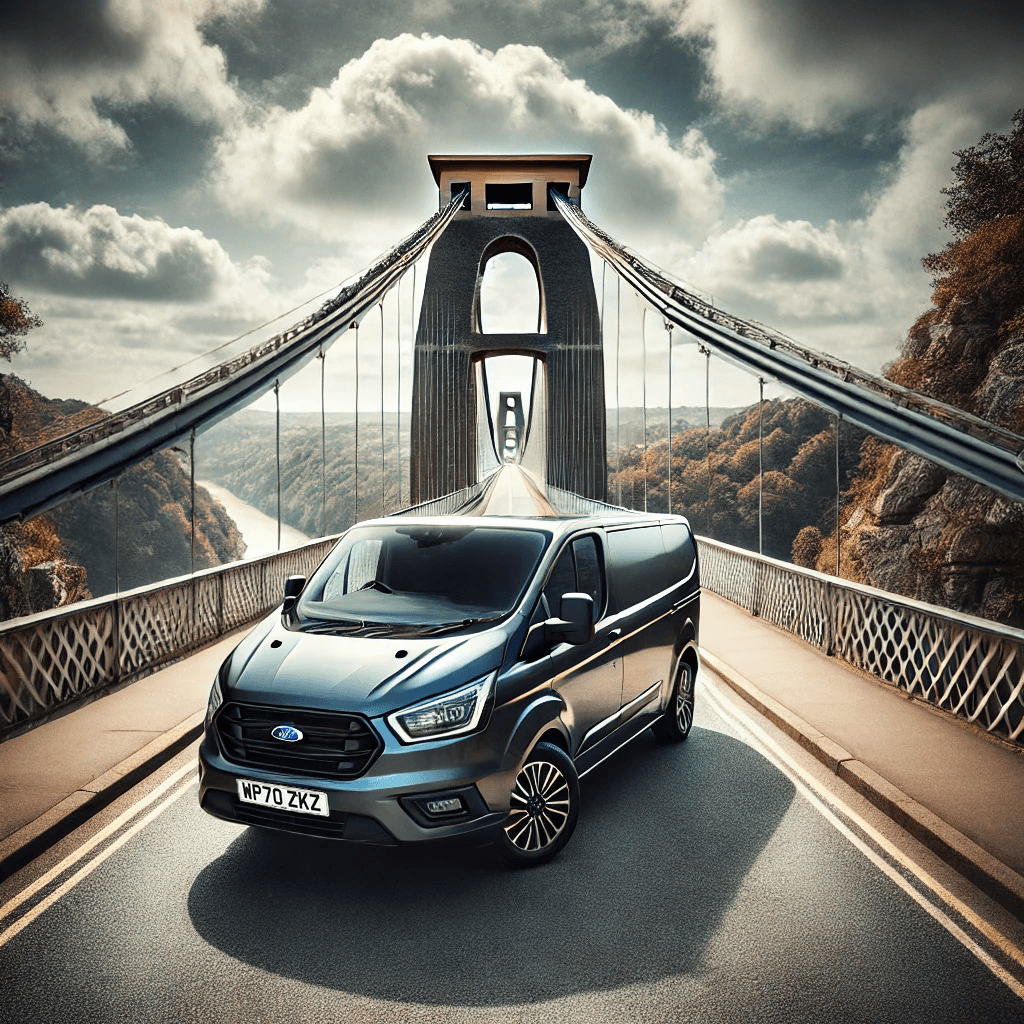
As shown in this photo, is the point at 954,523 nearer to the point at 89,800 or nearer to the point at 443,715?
the point at 443,715

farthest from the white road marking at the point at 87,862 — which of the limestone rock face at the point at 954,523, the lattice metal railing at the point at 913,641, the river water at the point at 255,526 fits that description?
the river water at the point at 255,526

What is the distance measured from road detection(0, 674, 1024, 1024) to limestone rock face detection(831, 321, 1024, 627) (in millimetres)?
21068

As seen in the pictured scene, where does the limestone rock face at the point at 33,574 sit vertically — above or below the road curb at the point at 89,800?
below

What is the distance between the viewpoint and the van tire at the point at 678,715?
5.74m

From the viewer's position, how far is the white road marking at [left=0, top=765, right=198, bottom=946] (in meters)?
3.37

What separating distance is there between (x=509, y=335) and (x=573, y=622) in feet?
126

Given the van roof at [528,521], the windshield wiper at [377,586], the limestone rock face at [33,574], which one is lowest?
the limestone rock face at [33,574]

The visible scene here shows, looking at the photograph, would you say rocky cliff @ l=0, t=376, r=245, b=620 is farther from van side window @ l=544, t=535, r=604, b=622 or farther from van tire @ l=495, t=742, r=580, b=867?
van tire @ l=495, t=742, r=580, b=867

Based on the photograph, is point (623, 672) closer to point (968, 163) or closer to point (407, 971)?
point (407, 971)

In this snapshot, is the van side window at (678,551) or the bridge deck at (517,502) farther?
the bridge deck at (517,502)

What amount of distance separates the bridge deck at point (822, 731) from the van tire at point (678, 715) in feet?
0.58

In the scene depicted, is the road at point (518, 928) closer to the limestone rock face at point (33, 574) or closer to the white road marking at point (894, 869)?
the white road marking at point (894, 869)

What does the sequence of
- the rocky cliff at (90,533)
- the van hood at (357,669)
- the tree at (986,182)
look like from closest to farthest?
the van hood at (357,669)
the rocky cliff at (90,533)
the tree at (986,182)

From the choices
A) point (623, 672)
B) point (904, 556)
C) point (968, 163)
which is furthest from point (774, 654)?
point (968, 163)
